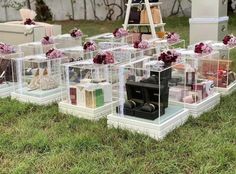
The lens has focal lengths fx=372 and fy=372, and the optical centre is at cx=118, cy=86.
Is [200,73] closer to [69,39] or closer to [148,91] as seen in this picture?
[148,91]

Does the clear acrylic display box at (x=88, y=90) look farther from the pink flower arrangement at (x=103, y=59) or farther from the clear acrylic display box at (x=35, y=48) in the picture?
the clear acrylic display box at (x=35, y=48)

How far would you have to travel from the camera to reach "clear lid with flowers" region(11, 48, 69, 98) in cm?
346

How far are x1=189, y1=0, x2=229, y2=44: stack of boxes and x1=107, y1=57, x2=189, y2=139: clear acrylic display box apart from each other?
1.80 m

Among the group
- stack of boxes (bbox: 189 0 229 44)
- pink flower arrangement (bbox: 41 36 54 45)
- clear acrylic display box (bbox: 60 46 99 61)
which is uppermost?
stack of boxes (bbox: 189 0 229 44)

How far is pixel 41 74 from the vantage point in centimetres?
348

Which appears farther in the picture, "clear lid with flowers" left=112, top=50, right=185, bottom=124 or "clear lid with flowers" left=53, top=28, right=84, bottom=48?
"clear lid with flowers" left=53, top=28, right=84, bottom=48

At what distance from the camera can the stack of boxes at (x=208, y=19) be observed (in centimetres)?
438

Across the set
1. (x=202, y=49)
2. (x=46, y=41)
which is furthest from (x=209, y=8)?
(x=46, y=41)

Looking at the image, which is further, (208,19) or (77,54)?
(208,19)

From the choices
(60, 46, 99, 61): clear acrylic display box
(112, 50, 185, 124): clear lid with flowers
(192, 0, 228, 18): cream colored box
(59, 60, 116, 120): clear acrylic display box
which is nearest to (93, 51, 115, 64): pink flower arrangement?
(59, 60, 116, 120): clear acrylic display box

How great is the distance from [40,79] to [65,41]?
3.91 feet

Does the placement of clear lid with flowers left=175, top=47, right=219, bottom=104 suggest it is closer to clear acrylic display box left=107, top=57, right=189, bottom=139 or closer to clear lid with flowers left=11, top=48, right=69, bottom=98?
clear acrylic display box left=107, top=57, right=189, bottom=139

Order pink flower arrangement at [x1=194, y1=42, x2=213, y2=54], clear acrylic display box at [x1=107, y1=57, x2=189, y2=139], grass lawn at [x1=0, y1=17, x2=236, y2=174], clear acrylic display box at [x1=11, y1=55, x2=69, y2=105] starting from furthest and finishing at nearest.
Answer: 1. clear acrylic display box at [x1=11, y1=55, x2=69, y2=105]
2. pink flower arrangement at [x1=194, y1=42, x2=213, y2=54]
3. clear acrylic display box at [x1=107, y1=57, x2=189, y2=139]
4. grass lawn at [x1=0, y1=17, x2=236, y2=174]

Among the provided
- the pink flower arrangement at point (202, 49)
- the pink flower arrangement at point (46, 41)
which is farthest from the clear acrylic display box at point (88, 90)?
the pink flower arrangement at point (46, 41)
